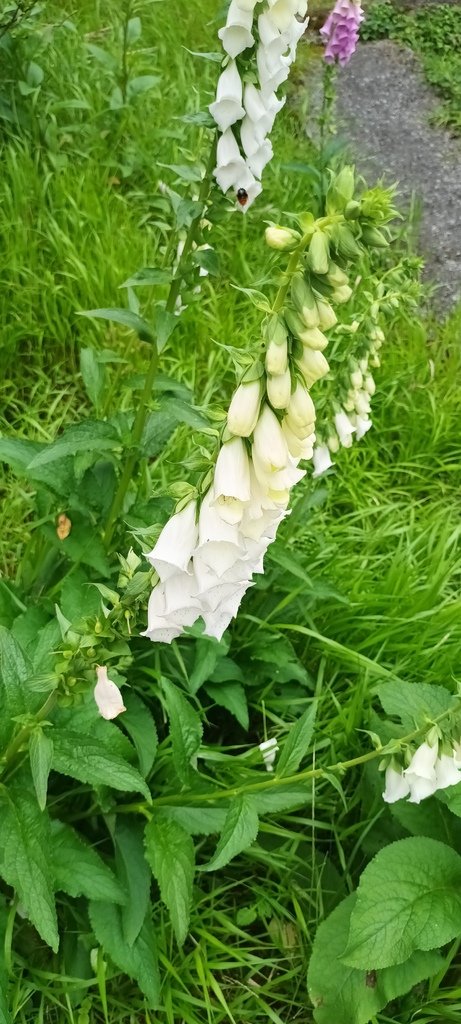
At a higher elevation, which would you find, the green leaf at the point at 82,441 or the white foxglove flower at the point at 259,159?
the white foxglove flower at the point at 259,159

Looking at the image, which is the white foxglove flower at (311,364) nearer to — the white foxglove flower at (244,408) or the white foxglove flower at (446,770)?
the white foxglove flower at (244,408)

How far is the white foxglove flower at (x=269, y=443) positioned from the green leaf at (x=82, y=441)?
37.5 inches

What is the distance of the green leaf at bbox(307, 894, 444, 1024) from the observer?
2.01 m

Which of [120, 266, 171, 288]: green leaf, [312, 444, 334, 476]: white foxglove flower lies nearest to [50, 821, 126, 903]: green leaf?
[312, 444, 334, 476]: white foxglove flower

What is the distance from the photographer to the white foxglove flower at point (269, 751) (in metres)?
2.13

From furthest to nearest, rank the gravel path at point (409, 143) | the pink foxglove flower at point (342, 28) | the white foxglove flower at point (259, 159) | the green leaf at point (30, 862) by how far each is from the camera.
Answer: the gravel path at point (409, 143), the pink foxglove flower at point (342, 28), the white foxglove flower at point (259, 159), the green leaf at point (30, 862)

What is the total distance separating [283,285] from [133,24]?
331 cm

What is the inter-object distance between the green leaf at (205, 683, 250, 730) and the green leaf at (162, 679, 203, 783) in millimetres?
443

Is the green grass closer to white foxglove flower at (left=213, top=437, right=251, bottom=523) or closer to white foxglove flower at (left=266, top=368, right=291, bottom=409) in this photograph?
white foxglove flower at (left=213, top=437, right=251, bottom=523)

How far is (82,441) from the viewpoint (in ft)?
6.94

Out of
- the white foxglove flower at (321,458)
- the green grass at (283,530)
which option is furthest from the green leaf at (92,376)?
the white foxglove flower at (321,458)

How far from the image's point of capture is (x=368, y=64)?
19.2ft

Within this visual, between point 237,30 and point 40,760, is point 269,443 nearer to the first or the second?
point 40,760

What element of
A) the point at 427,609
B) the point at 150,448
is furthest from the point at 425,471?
the point at 150,448
